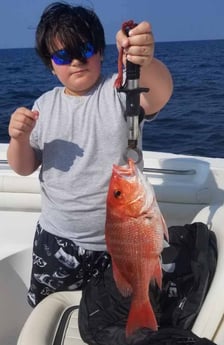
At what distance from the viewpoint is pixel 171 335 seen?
1.80 m

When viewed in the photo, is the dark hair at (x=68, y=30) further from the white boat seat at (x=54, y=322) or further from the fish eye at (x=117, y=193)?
the white boat seat at (x=54, y=322)

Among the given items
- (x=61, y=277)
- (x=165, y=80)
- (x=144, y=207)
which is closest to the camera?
(x=144, y=207)

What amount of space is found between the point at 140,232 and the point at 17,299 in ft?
4.88

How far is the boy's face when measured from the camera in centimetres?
209

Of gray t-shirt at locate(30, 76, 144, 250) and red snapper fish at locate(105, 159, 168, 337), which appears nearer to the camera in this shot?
red snapper fish at locate(105, 159, 168, 337)

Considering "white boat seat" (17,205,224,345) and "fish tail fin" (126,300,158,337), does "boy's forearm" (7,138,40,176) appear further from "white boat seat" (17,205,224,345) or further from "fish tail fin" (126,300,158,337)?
"fish tail fin" (126,300,158,337)

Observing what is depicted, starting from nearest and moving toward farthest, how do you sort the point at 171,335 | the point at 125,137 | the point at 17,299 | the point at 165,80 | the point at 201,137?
the point at 171,335
the point at 165,80
the point at 125,137
the point at 17,299
the point at 201,137

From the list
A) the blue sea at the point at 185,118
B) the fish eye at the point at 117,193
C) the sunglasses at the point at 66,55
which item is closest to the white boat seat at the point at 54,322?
the fish eye at the point at 117,193

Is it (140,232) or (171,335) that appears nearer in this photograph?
(140,232)

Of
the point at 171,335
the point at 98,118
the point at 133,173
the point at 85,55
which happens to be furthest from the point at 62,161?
the point at 171,335

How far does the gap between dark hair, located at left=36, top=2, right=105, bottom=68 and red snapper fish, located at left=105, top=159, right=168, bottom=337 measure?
0.62 metres

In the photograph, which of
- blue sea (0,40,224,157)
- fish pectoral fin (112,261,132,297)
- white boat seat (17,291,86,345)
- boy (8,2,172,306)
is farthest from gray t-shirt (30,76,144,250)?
blue sea (0,40,224,157)

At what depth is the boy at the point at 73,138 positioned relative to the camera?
2088 millimetres

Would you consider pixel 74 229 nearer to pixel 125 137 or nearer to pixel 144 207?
pixel 125 137
